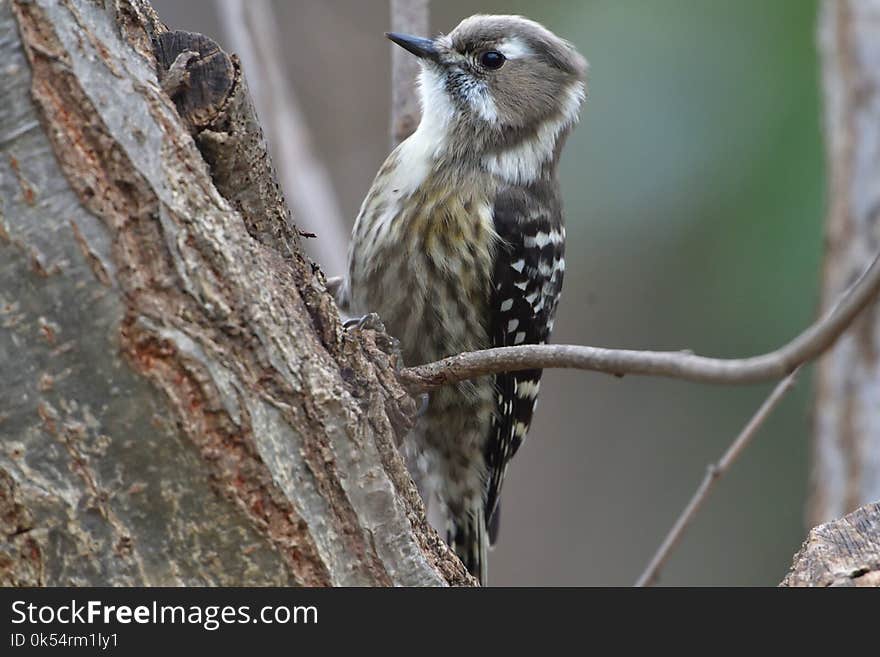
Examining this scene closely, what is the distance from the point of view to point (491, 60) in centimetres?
421

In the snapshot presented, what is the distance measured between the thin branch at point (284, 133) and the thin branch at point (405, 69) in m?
0.40

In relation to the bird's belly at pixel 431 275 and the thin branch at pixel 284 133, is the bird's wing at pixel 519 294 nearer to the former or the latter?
the bird's belly at pixel 431 275

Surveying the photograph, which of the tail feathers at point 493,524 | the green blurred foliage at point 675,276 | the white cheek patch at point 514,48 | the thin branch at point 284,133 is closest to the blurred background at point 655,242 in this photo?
the green blurred foliage at point 675,276

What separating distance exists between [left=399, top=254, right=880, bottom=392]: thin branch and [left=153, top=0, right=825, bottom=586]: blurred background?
14.5ft

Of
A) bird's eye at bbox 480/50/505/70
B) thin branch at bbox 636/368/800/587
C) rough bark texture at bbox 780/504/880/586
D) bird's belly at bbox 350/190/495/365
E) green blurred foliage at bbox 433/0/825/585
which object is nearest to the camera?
rough bark texture at bbox 780/504/880/586

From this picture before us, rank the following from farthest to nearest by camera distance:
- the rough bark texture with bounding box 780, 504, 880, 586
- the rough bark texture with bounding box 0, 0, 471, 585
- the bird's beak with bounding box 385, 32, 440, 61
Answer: the bird's beak with bounding box 385, 32, 440, 61
the rough bark texture with bounding box 780, 504, 880, 586
the rough bark texture with bounding box 0, 0, 471, 585

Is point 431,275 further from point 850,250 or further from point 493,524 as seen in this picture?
point 850,250

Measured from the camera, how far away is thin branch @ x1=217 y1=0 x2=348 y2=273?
422 centimetres

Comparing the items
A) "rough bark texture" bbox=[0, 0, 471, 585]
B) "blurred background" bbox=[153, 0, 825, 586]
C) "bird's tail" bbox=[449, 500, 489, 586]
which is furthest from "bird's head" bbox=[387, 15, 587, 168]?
"blurred background" bbox=[153, 0, 825, 586]

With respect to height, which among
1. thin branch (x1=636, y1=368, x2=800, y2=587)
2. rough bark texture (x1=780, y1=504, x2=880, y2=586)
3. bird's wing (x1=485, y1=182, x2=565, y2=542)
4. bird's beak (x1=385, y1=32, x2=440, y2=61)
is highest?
bird's beak (x1=385, y1=32, x2=440, y2=61)

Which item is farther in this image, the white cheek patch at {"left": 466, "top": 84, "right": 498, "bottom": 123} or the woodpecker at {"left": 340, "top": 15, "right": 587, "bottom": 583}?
the white cheek patch at {"left": 466, "top": 84, "right": 498, "bottom": 123}

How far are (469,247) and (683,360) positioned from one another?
200 cm

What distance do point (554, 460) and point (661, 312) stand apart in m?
1.25

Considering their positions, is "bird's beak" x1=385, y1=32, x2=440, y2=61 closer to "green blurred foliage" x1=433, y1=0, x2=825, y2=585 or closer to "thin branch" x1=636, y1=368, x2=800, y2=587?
"thin branch" x1=636, y1=368, x2=800, y2=587
